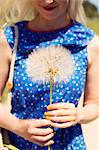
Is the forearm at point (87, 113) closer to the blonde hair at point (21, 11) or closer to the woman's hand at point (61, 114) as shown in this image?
the woman's hand at point (61, 114)

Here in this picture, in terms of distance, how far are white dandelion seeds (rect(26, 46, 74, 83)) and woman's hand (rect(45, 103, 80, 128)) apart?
169mm

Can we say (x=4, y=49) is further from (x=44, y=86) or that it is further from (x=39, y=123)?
(x=39, y=123)

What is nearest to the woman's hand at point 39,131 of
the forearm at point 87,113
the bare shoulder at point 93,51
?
the forearm at point 87,113

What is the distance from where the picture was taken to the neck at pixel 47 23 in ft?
9.52

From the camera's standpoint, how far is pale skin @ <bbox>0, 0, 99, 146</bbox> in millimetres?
2556

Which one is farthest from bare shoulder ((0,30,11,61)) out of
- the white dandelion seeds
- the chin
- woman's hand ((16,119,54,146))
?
woman's hand ((16,119,54,146))

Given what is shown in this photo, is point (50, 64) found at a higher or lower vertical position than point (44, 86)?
higher

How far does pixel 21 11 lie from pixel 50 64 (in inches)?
23.7

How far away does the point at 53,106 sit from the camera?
2553 millimetres

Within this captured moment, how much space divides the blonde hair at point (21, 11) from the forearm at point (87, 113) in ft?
1.72

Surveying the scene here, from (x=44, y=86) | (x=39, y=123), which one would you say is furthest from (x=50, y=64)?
(x=39, y=123)

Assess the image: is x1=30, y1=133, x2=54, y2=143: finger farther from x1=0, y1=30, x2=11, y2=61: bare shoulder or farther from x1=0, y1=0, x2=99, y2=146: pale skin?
x1=0, y1=30, x2=11, y2=61: bare shoulder

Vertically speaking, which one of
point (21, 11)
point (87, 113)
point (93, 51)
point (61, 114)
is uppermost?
point (21, 11)

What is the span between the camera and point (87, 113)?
278cm
